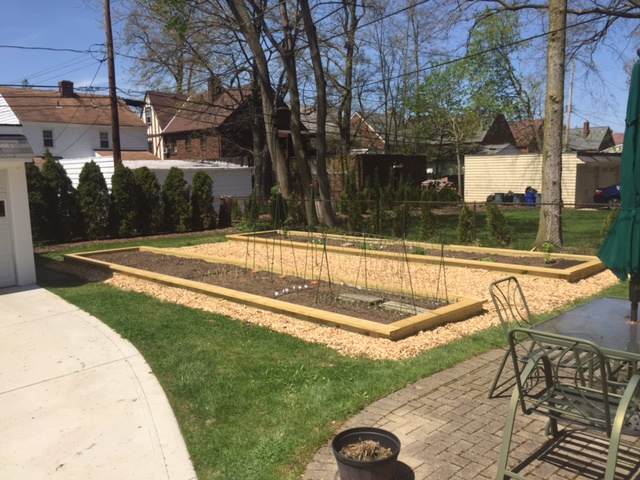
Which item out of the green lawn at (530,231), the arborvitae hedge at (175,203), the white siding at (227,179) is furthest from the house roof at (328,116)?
the arborvitae hedge at (175,203)

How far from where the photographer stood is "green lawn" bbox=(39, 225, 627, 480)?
366 cm

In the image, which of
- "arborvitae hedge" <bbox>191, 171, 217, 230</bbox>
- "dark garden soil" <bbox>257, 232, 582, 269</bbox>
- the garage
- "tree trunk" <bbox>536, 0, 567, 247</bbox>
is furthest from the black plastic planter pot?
"arborvitae hedge" <bbox>191, 171, 217, 230</bbox>

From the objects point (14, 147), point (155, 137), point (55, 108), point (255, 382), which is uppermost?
point (55, 108)

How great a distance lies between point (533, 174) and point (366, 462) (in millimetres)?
29313

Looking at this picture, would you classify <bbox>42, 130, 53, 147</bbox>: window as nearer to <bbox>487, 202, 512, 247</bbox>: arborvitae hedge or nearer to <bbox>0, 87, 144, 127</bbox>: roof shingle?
<bbox>0, 87, 144, 127</bbox>: roof shingle

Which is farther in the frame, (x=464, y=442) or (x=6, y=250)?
(x=6, y=250)

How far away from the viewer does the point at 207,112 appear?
1006 inches

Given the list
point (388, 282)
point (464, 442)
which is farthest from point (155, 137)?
point (464, 442)

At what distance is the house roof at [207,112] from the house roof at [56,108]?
2.69 meters

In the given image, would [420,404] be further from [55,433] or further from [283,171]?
[283,171]

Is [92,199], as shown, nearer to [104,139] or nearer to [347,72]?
[347,72]

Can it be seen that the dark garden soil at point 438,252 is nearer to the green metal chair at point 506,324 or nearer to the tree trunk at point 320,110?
the tree trunk at point 320,110

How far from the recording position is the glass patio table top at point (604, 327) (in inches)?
125

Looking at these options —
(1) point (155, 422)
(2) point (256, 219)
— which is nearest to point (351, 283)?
(1) point (155, 422)
